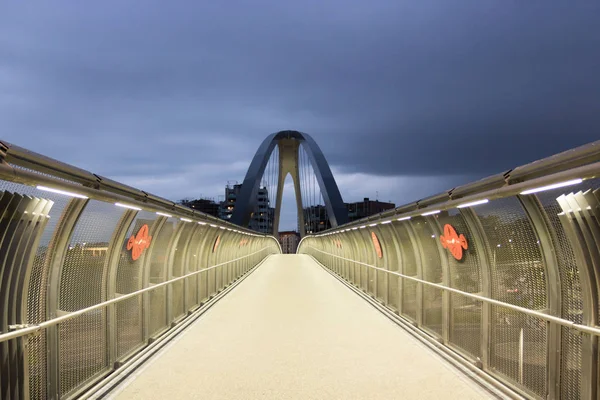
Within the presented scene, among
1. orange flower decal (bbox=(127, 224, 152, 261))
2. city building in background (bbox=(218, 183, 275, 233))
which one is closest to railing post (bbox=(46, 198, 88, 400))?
orange flower decal (bbox=(127, 224, 152, 261))

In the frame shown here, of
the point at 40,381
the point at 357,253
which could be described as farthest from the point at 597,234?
the point at 357,253

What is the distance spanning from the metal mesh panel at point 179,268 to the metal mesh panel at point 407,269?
12.4ft

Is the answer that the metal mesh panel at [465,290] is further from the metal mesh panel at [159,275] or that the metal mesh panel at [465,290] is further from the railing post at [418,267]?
the metal mesh panel at [159,275]

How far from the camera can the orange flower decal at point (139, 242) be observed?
6.52 meters

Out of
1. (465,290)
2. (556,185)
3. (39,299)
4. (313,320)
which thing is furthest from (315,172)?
(556,185)

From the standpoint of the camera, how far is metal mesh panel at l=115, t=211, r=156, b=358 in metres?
6.04

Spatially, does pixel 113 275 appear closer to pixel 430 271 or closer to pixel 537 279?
pixel 537 279

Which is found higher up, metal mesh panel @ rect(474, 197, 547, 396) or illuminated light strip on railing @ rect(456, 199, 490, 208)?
illuminated light strip on railing @ rect(456, 199, 490, 208)

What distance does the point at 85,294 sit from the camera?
16.9ft

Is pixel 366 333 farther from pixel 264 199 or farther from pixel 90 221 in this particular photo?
pixel 264 199

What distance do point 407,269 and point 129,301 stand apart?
5023 millimetres

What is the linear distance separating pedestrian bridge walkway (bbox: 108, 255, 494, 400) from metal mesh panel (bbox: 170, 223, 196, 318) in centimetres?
43

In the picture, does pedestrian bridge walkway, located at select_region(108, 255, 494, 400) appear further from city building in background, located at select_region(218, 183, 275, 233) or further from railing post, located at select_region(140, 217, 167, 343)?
city building in background, located at select_region(218, 183, 275, 233)

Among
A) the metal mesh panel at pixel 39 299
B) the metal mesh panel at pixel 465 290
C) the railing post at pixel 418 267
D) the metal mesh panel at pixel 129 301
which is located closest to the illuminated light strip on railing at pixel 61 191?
the metal mesh panel at pixel 39 299
